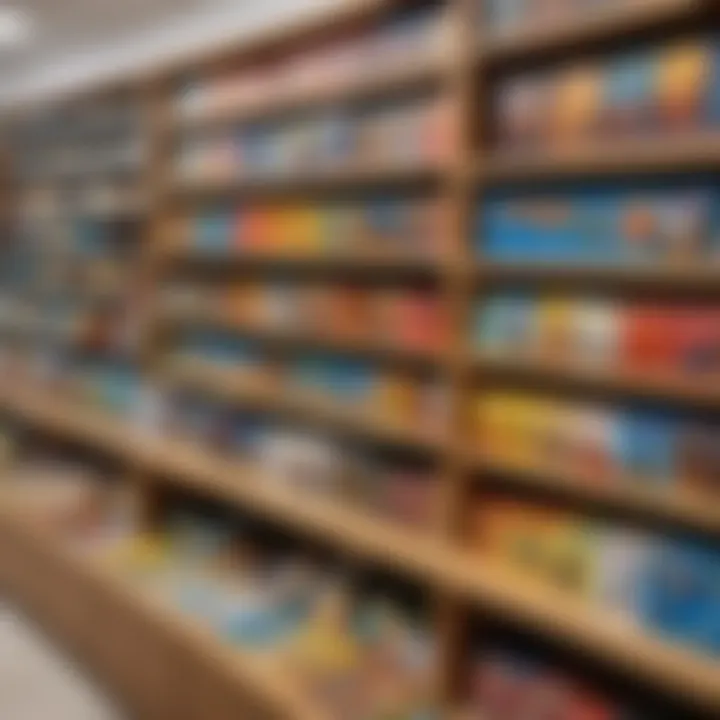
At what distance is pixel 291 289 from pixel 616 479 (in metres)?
1.24

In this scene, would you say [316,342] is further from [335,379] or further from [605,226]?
[605,226]

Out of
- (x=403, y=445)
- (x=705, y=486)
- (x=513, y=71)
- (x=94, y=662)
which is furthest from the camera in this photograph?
(x=94, y=662)

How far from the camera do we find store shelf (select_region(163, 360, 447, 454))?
7.72 feet

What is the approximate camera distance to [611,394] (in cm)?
190

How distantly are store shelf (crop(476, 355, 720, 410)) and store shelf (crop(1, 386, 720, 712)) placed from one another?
389 mm

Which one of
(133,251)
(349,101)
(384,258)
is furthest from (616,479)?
(133,251)

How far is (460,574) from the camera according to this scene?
2.07 metres

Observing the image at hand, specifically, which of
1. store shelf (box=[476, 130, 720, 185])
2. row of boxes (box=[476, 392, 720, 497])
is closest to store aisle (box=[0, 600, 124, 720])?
row of boxes (box=[476, 392, 720, 497])

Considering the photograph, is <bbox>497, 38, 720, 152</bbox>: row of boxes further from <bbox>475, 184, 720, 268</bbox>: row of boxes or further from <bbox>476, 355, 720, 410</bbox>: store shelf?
<bbox>476, 355, 720, 410</bbox>: store shelf

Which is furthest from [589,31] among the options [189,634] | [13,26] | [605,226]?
[13,26]

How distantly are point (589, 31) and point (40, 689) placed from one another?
75.6 inches

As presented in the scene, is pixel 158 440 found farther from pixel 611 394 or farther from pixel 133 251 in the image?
pixel 611 394

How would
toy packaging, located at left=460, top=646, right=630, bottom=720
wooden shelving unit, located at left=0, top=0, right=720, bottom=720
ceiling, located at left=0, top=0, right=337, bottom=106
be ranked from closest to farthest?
wooden shelving unit, located at left=0, top=0, right=720, bottom=720, toy packaging, located at left=460, top=646, right=630, bottom=720, ceiling, located at left=0, top=0, right=337, bottom=106

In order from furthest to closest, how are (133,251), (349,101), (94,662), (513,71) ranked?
1. (133,251)
2. (94,662)
3. (349,101)
4. (513,71)
